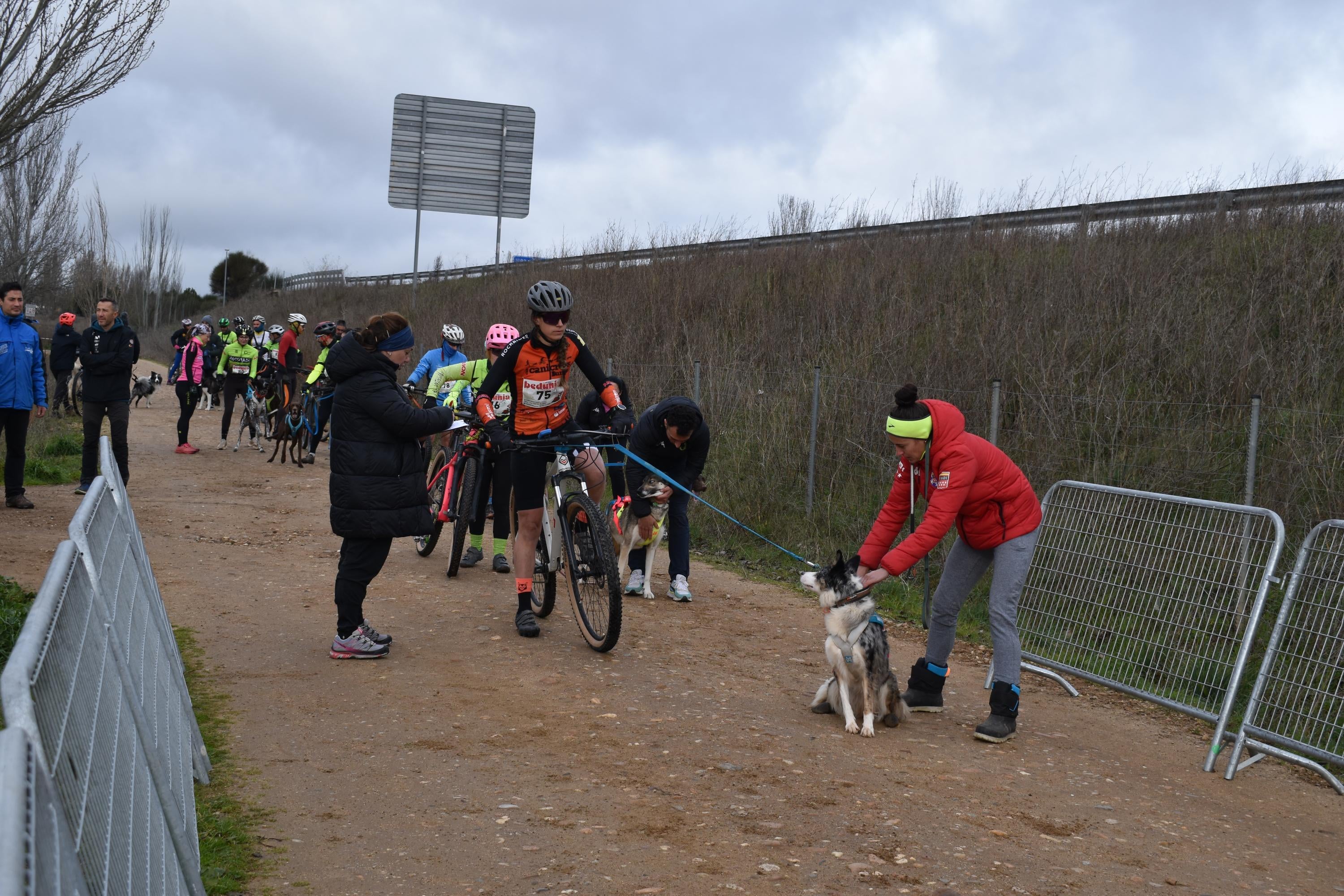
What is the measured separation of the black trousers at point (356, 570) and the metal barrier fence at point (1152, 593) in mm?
4400

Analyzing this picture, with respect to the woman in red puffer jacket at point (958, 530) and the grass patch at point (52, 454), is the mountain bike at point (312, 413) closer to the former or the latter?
the grass patch at point (52, 454)

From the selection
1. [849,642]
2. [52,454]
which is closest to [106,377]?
[52,454]

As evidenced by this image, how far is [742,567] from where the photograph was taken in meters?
11.6

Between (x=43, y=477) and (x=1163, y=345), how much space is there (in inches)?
534

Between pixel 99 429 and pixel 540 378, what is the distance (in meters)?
7.45

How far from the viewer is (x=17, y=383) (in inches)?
455

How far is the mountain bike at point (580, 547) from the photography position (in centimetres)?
725

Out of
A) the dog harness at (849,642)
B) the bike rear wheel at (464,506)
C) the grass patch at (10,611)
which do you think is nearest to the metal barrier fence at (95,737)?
the grass patch at (10,611)

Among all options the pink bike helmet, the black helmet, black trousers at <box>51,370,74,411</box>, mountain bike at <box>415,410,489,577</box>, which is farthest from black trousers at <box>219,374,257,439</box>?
the black helmet

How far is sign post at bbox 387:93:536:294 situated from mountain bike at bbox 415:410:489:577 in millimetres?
17404

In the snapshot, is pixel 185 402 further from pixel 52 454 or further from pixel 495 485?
pixel 495 485

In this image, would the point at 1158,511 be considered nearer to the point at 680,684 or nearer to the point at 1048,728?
the point at 1048,728

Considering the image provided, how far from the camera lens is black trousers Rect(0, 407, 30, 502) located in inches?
462

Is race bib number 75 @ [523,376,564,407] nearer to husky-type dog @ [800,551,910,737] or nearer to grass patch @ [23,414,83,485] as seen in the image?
husky-type dog @ [800,551,910,737]
